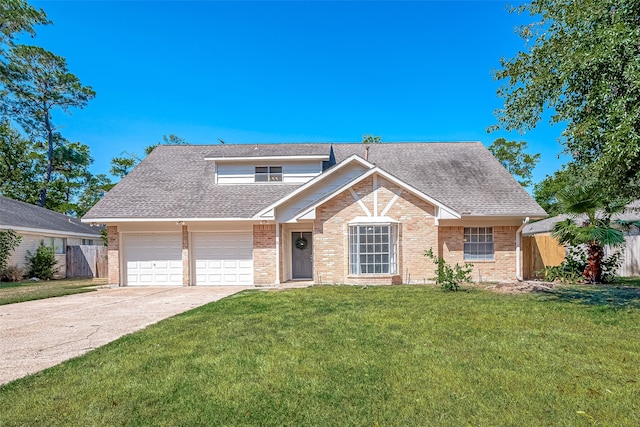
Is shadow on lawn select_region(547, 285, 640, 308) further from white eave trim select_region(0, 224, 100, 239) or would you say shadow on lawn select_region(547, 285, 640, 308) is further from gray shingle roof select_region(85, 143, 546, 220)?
white eave trim select_region(0, 224, 100, 239)

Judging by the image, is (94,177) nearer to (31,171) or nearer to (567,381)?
(31,171)

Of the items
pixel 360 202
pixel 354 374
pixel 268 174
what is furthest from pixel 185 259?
pixel 354 374

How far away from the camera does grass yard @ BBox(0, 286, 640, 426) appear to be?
11.9 ft

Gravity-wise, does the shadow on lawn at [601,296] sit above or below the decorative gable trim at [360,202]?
below

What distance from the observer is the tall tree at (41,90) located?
29594mm

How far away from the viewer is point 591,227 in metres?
12.2

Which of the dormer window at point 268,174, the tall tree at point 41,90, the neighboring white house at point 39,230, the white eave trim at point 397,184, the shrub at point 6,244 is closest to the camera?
the white eave trim at point 397,184

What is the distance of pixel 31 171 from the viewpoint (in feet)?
107

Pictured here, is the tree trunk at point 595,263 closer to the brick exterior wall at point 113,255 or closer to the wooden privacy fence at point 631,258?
the wooden privacy fence at point 631,258

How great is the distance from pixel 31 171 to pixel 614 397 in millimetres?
41412

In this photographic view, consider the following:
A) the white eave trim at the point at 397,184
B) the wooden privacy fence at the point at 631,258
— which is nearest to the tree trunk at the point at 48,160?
the white eave trim at the point at 397,184

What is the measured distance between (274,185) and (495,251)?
995 centimetres

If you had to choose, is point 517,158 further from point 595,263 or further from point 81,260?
point 81,260

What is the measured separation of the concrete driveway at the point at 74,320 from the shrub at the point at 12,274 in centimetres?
869
